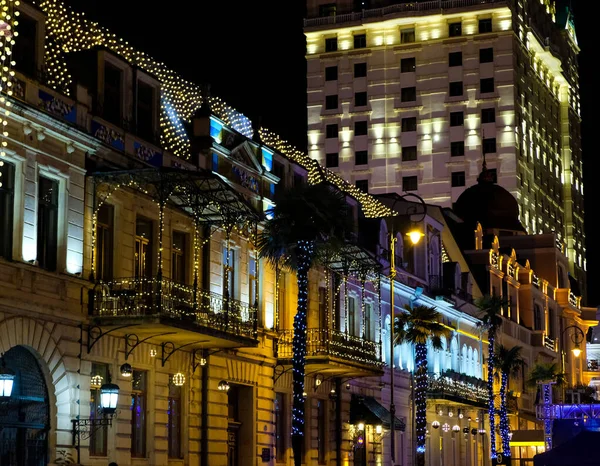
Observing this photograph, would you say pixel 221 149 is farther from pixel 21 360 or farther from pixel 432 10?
pixel 432 10

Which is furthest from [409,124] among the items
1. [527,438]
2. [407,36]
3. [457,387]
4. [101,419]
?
[101,419]

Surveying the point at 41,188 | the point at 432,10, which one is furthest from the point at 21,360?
the point at 432,10

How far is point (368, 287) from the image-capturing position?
5378 centimetres

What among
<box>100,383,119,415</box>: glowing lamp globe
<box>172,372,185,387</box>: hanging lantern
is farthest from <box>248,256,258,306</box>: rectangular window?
<box>100,383,119,415</box>: glowing lamp globe

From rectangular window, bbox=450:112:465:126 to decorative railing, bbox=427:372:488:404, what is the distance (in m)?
52.2

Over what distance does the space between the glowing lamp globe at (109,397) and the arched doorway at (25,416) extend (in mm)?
1372

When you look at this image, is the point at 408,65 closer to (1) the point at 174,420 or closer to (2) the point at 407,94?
(2) the point at 407,94

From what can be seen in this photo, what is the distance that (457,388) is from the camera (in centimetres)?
6506

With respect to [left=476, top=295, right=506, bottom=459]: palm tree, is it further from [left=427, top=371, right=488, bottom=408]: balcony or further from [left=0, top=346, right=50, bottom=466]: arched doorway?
[left=0, top=346, right=50, bottom=466]: arched doorway

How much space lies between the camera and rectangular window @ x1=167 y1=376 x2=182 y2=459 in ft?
120

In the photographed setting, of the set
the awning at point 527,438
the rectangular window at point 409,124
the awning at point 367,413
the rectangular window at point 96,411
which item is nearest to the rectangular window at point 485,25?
the rectangular window at point 409,124

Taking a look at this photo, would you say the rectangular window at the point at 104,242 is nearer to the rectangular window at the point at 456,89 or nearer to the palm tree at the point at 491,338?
the palm tree at the point at 491,338

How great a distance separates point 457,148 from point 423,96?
6.08 meters

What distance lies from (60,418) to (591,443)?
12.6 metres
